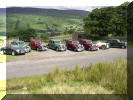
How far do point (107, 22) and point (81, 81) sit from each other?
6.27ft

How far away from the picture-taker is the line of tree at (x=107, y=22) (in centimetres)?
597

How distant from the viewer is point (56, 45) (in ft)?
19.1

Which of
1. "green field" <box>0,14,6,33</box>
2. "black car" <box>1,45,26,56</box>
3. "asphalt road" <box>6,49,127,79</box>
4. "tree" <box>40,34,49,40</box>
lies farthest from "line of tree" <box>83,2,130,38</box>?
"green field" <box>0,14,6,33</box>

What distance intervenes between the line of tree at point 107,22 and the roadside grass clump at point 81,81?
852 millimetres

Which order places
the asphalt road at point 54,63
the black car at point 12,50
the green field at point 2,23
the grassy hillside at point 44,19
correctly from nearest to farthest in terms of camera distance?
the black car at point 12,50 < the asphalt road at point 54,63 < the green field at point 2,23 < the grassy hillside at point 44,19

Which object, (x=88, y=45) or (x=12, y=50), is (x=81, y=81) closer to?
(x=88, y=45)

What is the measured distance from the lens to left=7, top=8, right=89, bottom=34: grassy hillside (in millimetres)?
5796

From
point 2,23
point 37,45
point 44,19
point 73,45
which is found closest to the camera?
point 37,45

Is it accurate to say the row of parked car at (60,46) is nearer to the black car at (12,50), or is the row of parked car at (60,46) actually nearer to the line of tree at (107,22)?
the black car at (12,50)

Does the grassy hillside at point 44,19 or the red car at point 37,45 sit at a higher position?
the grassy hillside at point 44,19

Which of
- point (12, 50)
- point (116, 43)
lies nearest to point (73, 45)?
point (116, 43)

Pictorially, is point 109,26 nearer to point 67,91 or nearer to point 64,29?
point 64,29

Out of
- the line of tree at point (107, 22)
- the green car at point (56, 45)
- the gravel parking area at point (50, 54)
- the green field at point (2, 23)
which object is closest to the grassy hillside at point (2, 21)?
the green field at point (2, 23)

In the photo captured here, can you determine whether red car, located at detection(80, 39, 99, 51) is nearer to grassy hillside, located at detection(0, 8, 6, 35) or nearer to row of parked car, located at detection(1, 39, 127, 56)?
row of parked car, located at detection(1, 39, 127, 56)
